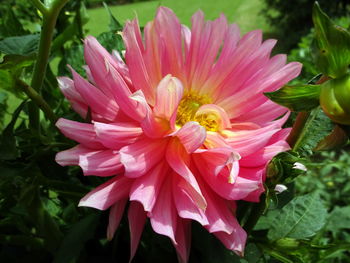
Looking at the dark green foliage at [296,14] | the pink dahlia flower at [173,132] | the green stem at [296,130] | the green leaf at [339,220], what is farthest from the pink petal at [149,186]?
the dark green foliage at [296,14]

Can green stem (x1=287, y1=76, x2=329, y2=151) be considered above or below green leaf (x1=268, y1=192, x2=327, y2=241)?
above

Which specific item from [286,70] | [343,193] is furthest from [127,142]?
[343,193]

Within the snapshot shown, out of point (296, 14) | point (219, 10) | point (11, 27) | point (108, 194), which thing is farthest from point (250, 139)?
point (219, 10)

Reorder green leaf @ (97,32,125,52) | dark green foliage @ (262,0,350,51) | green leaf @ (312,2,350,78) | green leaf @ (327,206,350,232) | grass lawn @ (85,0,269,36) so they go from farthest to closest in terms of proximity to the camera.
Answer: grass lawn @ (85,0,269,36) → dark green foliage @ (262,0,350,51) → green leaf @ (327,206,350,232) → green leaf @ (97,32,125,52) → green leaf @ (312,2,350,78)

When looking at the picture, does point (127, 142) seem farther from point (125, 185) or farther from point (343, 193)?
point (343, 193)

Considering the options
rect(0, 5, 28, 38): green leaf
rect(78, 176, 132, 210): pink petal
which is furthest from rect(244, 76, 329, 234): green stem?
rect(0, 5, 28, 38): green leaf

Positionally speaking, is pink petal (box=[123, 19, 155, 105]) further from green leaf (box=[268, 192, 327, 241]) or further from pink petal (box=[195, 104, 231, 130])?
green leaf (box=[268, 192, 327, 241])

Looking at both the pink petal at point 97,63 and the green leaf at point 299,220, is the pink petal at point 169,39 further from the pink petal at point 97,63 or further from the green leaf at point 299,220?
the green leaf at point 299,220
